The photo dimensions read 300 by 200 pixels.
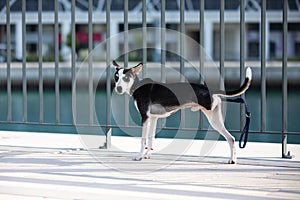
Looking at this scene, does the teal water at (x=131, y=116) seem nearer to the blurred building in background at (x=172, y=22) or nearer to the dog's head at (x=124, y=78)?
the dog's head at (x=124, y=78)

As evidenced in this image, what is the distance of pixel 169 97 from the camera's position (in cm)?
596

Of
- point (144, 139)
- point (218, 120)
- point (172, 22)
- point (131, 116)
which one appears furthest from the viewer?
point (172, 22)

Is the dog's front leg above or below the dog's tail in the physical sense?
below

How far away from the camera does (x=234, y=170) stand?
5715mm

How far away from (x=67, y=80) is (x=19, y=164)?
2258 cm

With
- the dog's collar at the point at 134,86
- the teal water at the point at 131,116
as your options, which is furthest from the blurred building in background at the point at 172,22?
the dog's collar at the point at 134,86

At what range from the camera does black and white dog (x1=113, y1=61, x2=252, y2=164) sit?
5.89 meters

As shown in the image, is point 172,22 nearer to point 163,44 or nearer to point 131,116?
point 131,116

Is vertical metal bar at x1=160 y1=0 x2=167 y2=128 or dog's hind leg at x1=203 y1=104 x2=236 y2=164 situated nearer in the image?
dog's hind leg at x1=203 y1=104 x2=236 y2=164

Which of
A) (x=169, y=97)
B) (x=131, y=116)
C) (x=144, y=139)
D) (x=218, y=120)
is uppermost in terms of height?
(x=169, y=97)

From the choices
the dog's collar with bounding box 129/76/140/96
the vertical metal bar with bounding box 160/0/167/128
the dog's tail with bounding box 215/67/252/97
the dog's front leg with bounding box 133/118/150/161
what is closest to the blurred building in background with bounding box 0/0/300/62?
the vertical metal bar with bounding box 160/0/167/128

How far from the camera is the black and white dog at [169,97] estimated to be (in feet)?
19.3

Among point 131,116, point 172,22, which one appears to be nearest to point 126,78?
point 131,116

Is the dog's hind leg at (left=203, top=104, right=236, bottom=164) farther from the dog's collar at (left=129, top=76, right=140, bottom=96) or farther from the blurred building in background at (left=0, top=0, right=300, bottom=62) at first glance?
the blurred building in background at (left=0, top=0, right=300, bottom=62)
